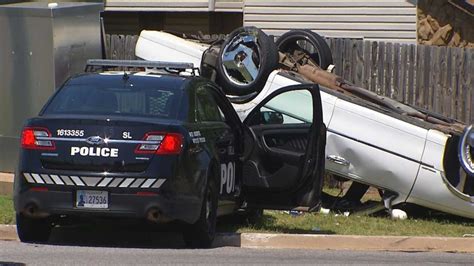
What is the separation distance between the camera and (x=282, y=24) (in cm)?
2339

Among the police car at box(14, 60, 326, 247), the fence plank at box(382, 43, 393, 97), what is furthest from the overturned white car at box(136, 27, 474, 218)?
the fence plank at box(382, 43, 393, 97)

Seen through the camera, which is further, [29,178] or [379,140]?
[379,140]

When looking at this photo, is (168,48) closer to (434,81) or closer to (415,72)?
(415,72)

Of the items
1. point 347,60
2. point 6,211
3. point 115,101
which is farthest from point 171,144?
point 347,60

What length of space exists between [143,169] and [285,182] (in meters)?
2.08

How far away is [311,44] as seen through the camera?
15.4 m

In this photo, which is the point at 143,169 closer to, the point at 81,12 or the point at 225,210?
the point at 225,210

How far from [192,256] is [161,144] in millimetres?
1030

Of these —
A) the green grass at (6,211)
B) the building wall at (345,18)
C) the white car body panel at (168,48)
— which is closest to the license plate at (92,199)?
the green grass at (6,211)

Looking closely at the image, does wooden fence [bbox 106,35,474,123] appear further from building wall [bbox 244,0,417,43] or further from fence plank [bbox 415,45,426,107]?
building wall [bbox 244,0,417,43]

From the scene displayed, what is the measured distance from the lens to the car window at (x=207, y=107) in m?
10.4

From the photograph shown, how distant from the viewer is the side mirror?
39.5 feet

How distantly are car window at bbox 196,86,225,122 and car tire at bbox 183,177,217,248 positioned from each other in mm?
699

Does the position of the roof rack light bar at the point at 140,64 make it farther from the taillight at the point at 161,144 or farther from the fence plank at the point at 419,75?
the fence plank at the point at 419,75
